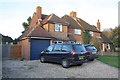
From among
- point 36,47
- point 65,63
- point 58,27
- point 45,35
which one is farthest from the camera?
point 58,27

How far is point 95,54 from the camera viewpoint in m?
13.0

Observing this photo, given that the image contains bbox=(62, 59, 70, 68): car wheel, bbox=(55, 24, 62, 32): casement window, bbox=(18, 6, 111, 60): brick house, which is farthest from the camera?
bbox=(55, 24, 62, 32): casement window

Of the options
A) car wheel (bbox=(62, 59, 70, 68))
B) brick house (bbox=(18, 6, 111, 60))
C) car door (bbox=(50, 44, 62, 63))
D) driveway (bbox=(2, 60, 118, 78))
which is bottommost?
driveway (bbox=(2, 60, 118, 78))

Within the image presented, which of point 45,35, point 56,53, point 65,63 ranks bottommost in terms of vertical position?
point 65,63

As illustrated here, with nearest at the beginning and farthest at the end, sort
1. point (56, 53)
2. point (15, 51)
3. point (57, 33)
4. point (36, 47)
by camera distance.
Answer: point (56, 53)
point (36, 47)
point (15, 51)
point (57, 33)

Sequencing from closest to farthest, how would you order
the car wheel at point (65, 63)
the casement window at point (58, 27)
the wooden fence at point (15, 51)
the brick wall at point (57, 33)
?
the car wheel at point (65, 63) < the wooden fence at point (15, 51) < the brick wall at point (57, 33) < the casement window at point (58, 27)

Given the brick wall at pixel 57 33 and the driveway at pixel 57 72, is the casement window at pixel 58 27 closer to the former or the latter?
the brick wall at pixel 57 33

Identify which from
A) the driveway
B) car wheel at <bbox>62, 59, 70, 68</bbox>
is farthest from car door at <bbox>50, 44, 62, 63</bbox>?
the driveway

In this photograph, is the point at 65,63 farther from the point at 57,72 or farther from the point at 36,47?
the point at 36,47

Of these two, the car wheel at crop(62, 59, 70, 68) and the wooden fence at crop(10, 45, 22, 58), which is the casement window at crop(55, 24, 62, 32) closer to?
the wooden fence at crop(10, 45, 22, 58)

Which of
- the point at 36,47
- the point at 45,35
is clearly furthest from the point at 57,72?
the point at 45,35

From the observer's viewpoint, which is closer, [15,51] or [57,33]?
[15,51]

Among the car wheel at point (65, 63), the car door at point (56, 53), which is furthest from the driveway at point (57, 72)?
the car door at point (56, 53)

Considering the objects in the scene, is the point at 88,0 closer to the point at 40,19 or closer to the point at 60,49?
the point at 60,49
